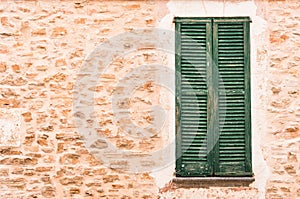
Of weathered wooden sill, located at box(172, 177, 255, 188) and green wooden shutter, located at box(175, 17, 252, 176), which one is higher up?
green wooden shutter, located at box(175, 17, 252, 176)

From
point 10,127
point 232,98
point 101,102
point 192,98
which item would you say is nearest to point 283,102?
point 232,98

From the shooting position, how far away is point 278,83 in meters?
6.07

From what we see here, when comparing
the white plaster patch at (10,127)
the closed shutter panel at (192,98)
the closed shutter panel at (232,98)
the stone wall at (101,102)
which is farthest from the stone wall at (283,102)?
the white plaster patch at (10,127)

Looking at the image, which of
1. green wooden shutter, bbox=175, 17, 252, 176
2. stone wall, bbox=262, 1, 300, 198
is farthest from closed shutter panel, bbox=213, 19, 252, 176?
stone wall, bbox=262, 1, 300, 198

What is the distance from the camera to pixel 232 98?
20.0 feet

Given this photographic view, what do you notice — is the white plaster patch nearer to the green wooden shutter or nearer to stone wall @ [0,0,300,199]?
stone wall @ [0,0,300,199]

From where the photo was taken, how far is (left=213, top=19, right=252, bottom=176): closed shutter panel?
6.05 metres

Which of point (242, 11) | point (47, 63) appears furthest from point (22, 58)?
point (242, 11)

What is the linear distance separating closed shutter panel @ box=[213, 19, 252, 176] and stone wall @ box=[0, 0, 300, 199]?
12cm

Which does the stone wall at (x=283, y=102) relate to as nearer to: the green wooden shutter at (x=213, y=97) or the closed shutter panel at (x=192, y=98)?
the green wooden shutter at (x=213, y=97)

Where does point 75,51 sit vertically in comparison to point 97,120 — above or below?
above

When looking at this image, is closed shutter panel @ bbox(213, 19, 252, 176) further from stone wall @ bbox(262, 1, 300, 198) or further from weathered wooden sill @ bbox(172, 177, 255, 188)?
stone wall @ bbox(262, 1, 300, 198)

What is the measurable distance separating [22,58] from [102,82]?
3.30ft

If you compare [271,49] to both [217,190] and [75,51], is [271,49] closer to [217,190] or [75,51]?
[217,190]
